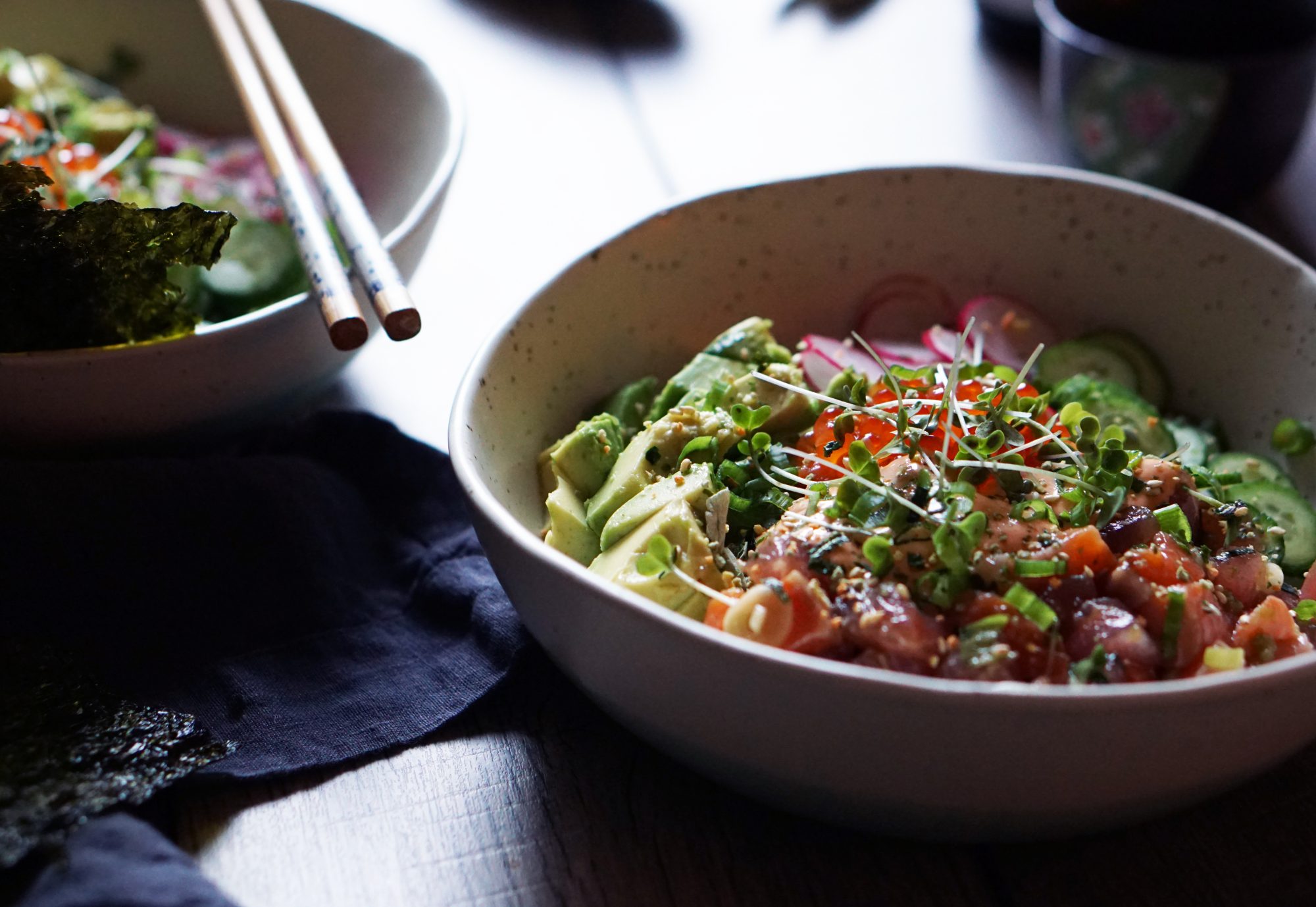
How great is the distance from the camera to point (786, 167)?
2465mm

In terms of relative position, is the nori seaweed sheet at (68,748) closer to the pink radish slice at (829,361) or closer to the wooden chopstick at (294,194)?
the wooden chopstick at (294,194)

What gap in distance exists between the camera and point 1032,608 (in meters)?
1.12

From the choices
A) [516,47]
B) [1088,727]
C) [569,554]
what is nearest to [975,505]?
[1088,727]

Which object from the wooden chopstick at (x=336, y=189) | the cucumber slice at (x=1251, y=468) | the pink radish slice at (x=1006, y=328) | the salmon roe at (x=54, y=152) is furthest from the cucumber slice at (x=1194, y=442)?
the salmon roe at (x=54, y=152)

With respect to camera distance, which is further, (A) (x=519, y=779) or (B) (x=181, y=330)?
(B) (x=181, y=330)

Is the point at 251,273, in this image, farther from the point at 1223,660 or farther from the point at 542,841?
the point at 1223,660

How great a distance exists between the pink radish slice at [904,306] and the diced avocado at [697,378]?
0.36 meters

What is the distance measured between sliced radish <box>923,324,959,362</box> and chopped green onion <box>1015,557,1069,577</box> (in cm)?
64

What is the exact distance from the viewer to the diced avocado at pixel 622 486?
1400 millimetres

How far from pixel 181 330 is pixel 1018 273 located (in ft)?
4.05

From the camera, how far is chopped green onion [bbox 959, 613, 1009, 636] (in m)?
1.12

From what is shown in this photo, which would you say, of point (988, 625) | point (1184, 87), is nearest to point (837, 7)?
point (1184, 87)

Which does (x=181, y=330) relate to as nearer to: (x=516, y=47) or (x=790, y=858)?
(x=790, y=858)

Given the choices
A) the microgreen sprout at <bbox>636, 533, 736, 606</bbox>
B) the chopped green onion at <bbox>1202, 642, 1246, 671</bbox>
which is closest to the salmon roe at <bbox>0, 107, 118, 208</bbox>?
the microgreen sprout at <bbox>636, 533, 736, 606</bbox>
